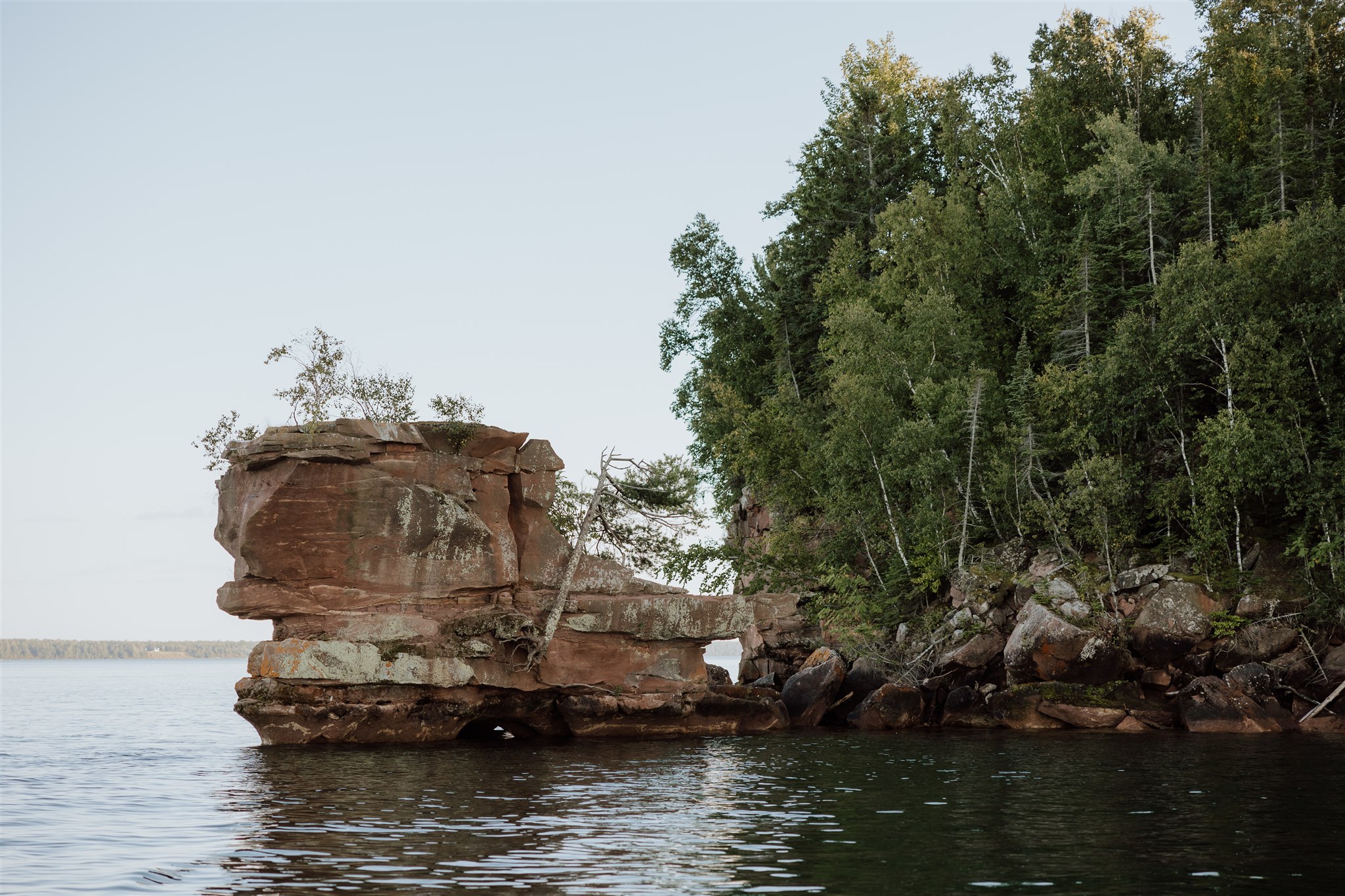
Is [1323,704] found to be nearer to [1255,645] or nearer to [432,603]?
[1255,645]

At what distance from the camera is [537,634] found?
32.4 m

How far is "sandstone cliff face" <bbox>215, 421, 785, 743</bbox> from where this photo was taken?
101 ft

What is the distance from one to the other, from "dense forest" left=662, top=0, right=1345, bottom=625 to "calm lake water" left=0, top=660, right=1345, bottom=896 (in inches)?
385

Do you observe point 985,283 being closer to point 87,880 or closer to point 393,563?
point 393,563

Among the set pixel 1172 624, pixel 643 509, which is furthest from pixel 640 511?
pixel 1172 624

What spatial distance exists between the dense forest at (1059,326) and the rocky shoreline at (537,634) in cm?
309

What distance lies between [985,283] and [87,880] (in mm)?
42282

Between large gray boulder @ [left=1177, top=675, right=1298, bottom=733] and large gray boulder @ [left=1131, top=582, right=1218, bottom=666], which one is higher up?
large gray boulder @ [left=1131, top=582, right=1218, bottom=666]

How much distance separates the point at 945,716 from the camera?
35.0m

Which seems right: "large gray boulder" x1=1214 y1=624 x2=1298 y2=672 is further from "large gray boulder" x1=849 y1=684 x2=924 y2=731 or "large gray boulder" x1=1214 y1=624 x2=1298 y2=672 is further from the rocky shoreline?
"large gray boulder" x1=849 y1=684 x2=924 y2=731

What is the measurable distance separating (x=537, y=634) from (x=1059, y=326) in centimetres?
2412

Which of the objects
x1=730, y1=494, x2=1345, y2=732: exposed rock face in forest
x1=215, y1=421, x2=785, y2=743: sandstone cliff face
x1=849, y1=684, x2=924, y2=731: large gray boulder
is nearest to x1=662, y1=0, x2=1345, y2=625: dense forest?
x1=730, y1=494, x2=1345, y2=732: exposed rock face in forest

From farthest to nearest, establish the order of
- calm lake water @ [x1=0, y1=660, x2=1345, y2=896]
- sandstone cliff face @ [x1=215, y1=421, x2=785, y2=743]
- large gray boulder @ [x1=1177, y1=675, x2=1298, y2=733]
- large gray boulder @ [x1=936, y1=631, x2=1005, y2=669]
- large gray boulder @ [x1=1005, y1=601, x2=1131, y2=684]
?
1. large gray boulder @ [x1=936, y1=631, x2=1005, y2=669]
2. large gray boulder @ [x1=1005, y1=601, x2=1131, y2=684]
3. large gray boulder @ [x1=1177, y1=675, x2=1298, y2=733]
4. sandstone cliff face @ [x1=215, y1=421, x2=785, y2=743]
5. calm lake water @ [x1=0, y1=660, x2=1345, y2=896]

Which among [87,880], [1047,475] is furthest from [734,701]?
[87,880]
